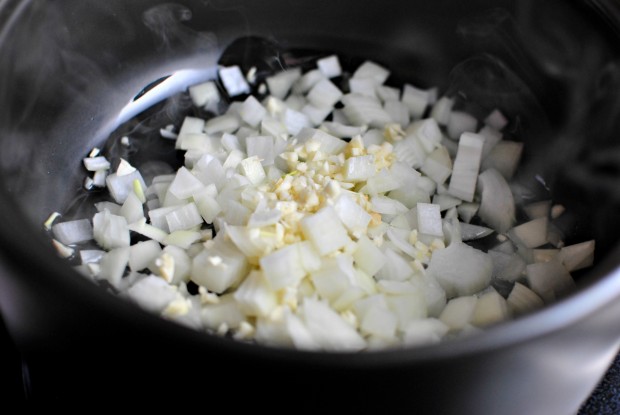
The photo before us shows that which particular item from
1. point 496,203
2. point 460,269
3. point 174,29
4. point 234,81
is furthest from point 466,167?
point 174,29

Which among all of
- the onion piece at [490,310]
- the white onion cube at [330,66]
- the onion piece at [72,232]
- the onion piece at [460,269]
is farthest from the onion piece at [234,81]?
the onion piece at [490,310]

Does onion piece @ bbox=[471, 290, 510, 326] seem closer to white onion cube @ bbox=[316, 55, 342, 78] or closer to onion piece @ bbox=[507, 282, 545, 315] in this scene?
onion piece @ bbox=[507, 282, 545, 315]

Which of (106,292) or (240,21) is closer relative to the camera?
(106,292)

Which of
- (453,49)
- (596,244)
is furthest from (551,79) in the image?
(596,244)

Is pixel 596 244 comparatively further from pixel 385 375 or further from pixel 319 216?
pixel 385 375

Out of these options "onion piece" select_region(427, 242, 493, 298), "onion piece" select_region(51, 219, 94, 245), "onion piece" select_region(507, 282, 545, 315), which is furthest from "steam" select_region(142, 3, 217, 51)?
"onion piece" select_region(507, 282, 545, 315)

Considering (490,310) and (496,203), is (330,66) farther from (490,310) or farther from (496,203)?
(490,310)
